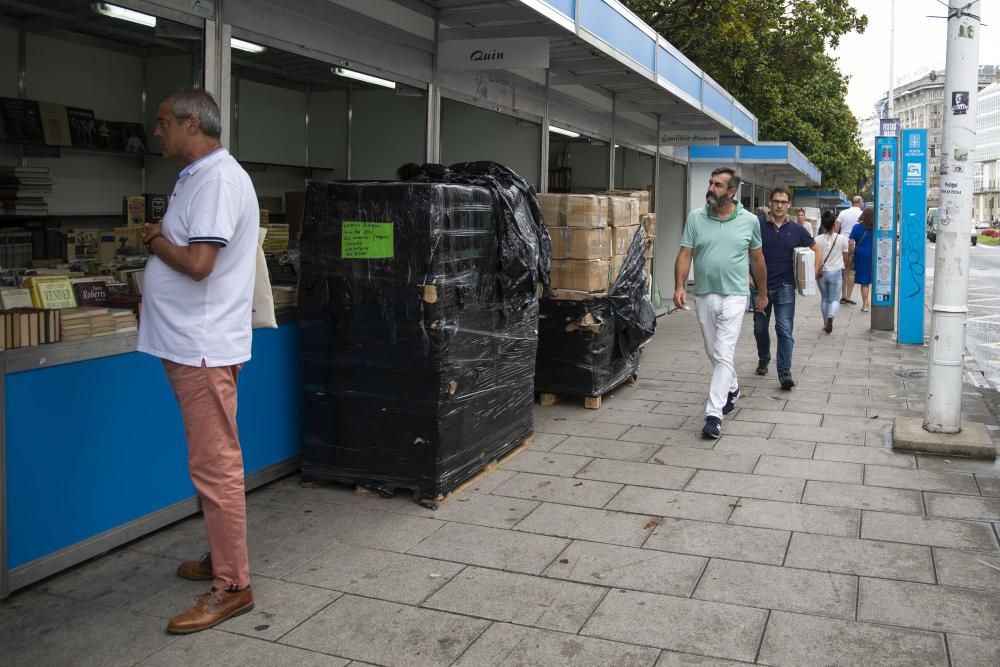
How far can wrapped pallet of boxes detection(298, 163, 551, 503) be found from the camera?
477cm

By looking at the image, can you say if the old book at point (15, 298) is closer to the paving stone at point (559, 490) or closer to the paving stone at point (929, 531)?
the paving stone at point (559, 490)

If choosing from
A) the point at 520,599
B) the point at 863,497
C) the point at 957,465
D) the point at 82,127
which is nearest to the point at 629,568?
the point at 520,599

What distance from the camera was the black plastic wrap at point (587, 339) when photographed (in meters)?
7.27

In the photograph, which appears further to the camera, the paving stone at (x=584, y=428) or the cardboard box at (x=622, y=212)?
the cardboard box at (x=622, y=212)

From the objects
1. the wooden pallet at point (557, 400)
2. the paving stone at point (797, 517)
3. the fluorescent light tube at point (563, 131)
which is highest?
the fluorescent light tube at point (563, 131)

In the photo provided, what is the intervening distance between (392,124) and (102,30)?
2.88m

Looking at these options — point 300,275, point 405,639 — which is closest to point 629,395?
point 300,275

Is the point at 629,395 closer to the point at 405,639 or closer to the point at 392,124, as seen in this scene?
the point at 392,124

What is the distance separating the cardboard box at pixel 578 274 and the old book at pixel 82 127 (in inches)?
156

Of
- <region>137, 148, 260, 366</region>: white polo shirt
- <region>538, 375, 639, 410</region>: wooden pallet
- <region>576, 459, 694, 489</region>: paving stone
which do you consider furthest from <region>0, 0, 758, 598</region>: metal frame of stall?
<region>538, 375, 639, 410</region>: wooden pallet

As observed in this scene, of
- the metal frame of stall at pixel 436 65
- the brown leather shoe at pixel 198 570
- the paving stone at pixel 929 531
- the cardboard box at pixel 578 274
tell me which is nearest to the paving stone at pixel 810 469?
the paving stone at pixel 929 531

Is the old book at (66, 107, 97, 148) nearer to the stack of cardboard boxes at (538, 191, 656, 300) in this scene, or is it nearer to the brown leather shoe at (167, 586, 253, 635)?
the stack of cardboard boxes at (538, 191, 656, 300)

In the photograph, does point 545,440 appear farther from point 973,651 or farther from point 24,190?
point 24,190

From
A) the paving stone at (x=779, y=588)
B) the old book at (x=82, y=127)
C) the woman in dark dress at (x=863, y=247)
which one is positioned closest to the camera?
the paving stone at (x=779, y=588)
